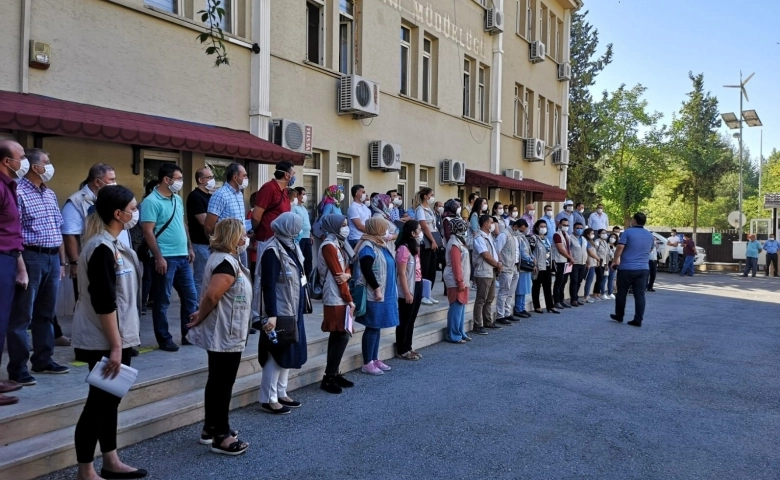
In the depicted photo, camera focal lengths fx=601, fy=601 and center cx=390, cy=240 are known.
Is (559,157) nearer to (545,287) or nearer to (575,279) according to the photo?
(575,279)

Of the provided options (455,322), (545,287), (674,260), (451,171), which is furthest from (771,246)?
(455,322)

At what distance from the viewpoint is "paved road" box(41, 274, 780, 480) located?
4.44 metres

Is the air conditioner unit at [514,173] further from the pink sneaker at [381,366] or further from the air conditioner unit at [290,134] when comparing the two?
the pink sneaker at [381,366]

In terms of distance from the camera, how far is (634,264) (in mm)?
11344

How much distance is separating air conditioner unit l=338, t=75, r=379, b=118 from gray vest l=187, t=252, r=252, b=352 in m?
8.68

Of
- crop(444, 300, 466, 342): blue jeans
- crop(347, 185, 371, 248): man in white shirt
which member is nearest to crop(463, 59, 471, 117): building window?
crop(347, 185, 371, 248): man in white shirt

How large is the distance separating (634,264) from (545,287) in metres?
1.83

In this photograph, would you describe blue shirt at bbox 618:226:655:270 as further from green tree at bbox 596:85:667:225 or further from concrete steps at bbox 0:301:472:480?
green tree at bbox 596:85:667:225

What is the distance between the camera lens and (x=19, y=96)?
6.88m

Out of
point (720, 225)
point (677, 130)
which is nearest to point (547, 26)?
point (677, 130)

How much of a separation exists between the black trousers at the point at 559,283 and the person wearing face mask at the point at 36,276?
9907mm

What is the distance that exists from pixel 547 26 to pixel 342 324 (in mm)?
23019

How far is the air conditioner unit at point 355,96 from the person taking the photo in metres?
12.7

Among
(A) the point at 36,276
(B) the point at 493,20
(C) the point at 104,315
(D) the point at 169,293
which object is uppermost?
(B) the point at 493,20
